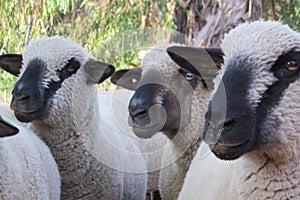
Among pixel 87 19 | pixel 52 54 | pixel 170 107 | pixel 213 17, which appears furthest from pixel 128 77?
pixel 87 19

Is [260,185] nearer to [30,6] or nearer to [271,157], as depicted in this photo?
[271,157]

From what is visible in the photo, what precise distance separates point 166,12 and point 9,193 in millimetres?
5403

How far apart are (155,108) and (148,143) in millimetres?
2220

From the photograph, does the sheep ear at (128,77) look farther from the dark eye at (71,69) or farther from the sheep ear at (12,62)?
the sheep ear at (12,62)

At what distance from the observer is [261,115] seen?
10.1ft

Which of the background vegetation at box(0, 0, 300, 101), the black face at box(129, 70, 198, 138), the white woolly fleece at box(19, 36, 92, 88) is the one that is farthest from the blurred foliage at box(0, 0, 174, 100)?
the black face at box(129, 70, 198, 138)

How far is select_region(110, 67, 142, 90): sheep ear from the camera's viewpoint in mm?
5062

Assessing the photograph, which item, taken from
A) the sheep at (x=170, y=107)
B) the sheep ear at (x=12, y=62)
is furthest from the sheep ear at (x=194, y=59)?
the sheep ear at (x=12, y=62)

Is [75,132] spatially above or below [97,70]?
below

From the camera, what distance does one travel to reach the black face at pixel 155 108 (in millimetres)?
4395

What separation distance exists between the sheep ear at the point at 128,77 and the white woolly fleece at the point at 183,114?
0.49 feet

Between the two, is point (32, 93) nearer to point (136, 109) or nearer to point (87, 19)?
point (136, 109)

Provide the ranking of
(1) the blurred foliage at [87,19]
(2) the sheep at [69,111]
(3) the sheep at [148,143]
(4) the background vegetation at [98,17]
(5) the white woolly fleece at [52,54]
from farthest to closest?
(1) the blurred foliage at [87,19] < (4) the background vegetation at [98,17] < (3) the sheep at [148,143] < (5) the white woolly fleece at [52,54] < (2) the sheep at [69,111]

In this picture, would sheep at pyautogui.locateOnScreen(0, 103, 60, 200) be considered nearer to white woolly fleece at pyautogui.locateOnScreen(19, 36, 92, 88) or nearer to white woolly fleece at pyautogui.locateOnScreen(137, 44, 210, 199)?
white woolly fleece at pyautogui.locateOnScreen(19, 36, 92, 88)
